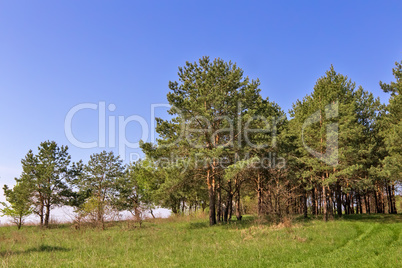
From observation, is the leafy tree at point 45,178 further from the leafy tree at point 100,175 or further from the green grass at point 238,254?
the green grass at point 238,254

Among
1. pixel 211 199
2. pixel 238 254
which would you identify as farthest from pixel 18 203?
pixel 238 254

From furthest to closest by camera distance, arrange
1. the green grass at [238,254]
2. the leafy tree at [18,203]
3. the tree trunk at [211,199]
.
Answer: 1. the leafy tree at [18,203]
2. the tree trunk at [211,199]
3. the green grass at [238,254]

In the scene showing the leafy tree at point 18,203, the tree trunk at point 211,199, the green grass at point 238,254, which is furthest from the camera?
the leafy tree at point 18,203

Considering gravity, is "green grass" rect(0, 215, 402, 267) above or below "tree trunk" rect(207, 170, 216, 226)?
below

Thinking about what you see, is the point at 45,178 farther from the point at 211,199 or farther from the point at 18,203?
the point at 211,199

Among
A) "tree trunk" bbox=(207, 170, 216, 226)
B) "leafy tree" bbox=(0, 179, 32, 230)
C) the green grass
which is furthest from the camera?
"leafy tree" bbox=(0, 179, 32, 230)

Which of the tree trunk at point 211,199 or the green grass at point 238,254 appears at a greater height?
the tree trunk at point 211,199

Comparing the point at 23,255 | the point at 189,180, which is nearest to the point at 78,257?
the point at 23,255

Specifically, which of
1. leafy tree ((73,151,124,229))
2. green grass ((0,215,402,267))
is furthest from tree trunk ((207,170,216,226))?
leafy tree ((73,151,124,229))

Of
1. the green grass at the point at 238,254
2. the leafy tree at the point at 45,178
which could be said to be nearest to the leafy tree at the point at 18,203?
the leafy tree at the point at 45,178

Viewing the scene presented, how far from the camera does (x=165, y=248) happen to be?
48.3ft

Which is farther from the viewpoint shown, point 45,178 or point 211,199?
point 45,178

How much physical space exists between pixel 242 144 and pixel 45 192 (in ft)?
96.6

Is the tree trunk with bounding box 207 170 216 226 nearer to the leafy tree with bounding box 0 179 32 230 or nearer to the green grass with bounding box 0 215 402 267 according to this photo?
the green grass with bounding box 0 215 402 267
